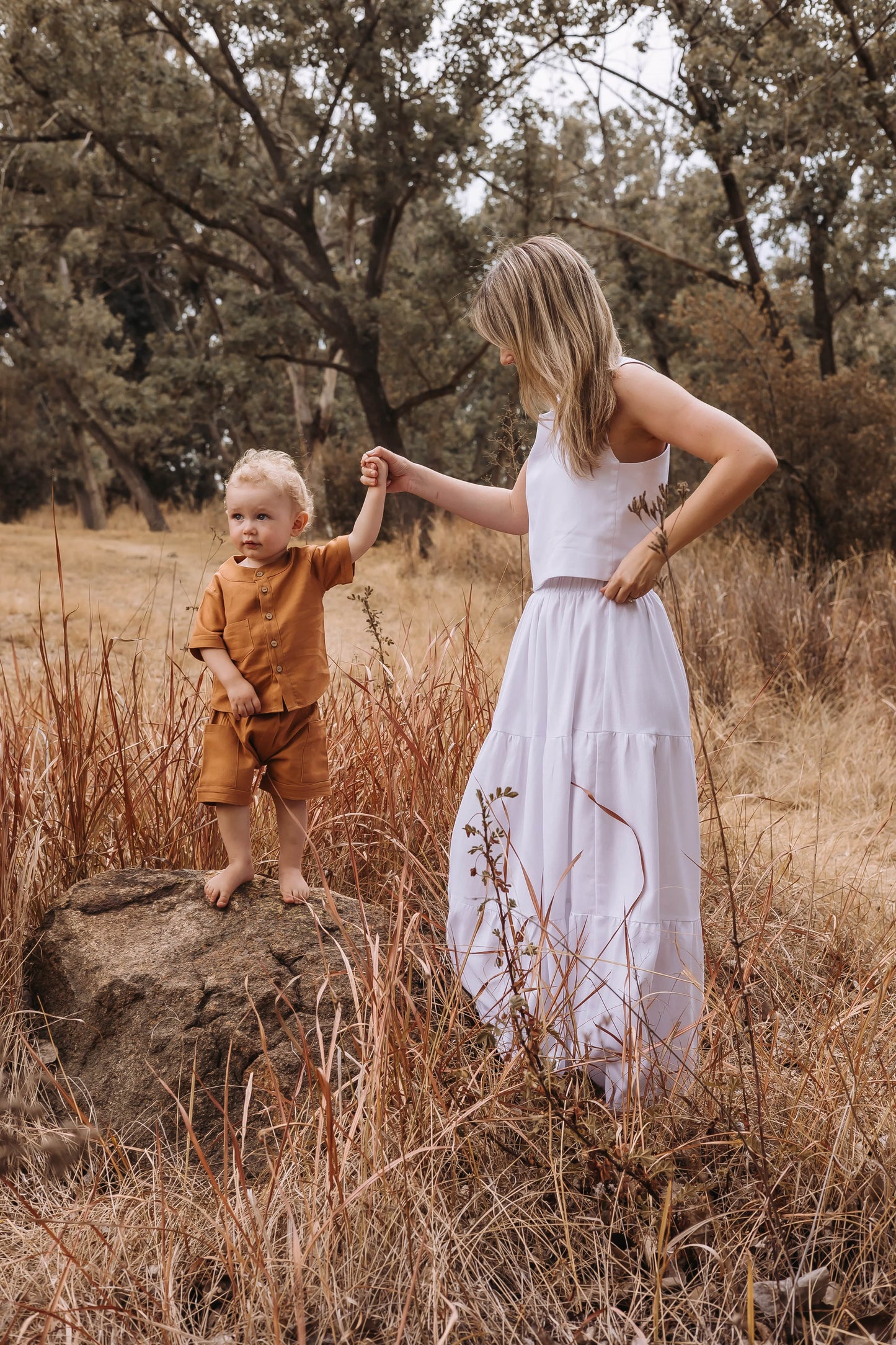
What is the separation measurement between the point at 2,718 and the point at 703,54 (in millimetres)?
8141

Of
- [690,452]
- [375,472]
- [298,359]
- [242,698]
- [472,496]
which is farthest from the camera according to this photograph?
[298,359]

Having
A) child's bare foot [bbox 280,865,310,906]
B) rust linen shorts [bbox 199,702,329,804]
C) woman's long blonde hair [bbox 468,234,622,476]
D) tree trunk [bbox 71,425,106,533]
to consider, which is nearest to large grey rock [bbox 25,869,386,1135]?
child's bare foot [bbox 280,865,310,906]

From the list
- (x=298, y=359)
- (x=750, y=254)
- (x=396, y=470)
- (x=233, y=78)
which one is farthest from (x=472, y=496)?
(x=233, y=78)

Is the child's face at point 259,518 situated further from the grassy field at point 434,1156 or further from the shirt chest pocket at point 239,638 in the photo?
the grassy field at point 434,1156

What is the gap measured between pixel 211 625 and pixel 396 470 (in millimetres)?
549

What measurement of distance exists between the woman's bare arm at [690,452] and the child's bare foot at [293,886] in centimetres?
93

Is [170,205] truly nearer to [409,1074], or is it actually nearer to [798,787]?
[798,787]

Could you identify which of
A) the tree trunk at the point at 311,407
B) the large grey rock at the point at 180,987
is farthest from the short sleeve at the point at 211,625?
the tree trunk at the point at 311,407

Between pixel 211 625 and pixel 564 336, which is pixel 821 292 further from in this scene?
pixel 211 625

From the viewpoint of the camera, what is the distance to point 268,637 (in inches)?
83.6

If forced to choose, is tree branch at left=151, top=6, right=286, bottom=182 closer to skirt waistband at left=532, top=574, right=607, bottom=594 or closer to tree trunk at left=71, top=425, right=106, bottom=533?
tree trunk at left=71, top=425, right=106, bottom=533

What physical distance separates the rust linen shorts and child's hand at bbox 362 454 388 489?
1.60 feet

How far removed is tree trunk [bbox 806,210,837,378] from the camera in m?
10.2

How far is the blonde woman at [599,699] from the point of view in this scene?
6.70 feet
